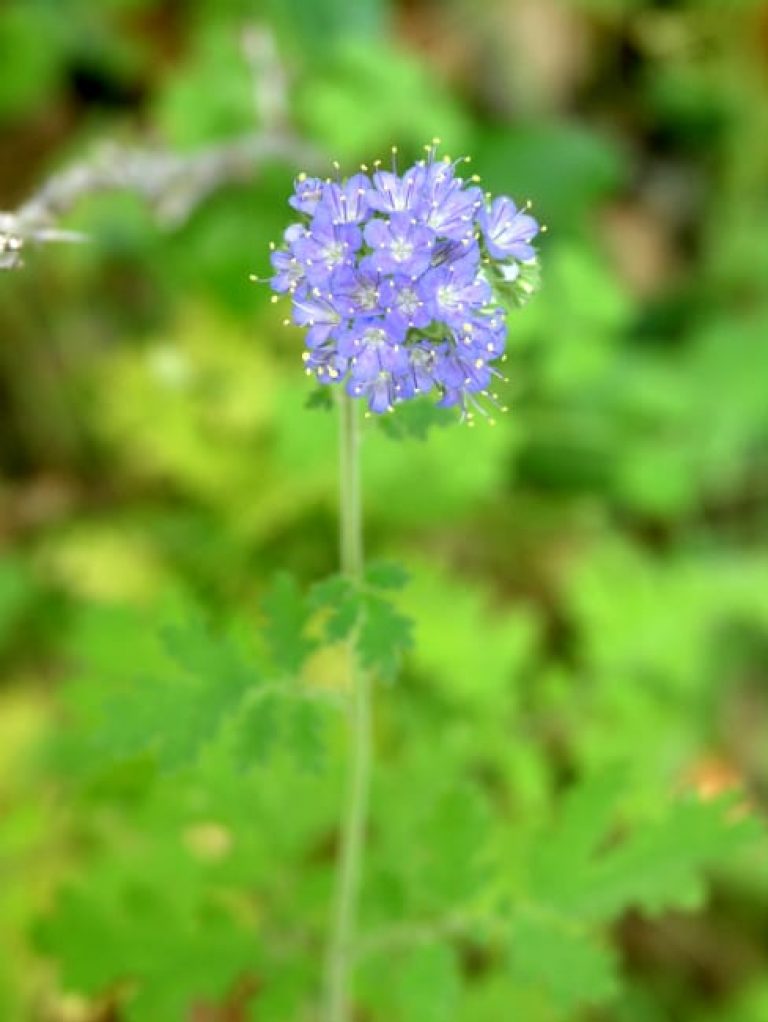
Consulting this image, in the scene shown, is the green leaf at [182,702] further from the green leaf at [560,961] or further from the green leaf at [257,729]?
the green leaf at [560,961]

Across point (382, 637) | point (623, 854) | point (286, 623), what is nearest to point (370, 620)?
point (382, 637)

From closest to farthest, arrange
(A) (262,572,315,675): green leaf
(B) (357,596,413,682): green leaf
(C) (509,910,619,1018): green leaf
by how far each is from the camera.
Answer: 1. (B) (357,596,413,682): green leaf
2. (A) (262,572,315,675): green leaf
3. (C) (509,910,619,1018): green leaf

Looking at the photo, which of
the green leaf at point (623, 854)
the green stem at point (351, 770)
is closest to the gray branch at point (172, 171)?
the green stem at point (351, 770)

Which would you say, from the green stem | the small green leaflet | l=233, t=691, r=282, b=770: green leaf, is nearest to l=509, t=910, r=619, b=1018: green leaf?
the green stem

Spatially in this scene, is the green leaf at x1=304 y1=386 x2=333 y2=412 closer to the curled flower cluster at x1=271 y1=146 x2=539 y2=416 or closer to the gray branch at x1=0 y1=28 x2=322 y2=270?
the curled flower cluster at x1=271 y1=146 x2=539 y2=416

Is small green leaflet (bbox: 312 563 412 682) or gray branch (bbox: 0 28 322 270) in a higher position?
gray branch (bbox: 0 28 322 270)

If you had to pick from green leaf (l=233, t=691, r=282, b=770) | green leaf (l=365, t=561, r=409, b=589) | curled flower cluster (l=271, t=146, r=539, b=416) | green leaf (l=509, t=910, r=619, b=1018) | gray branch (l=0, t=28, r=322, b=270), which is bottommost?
green leaf (l=509, t=910, r=619, b=1018)

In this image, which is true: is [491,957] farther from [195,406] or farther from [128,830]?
[195,406]

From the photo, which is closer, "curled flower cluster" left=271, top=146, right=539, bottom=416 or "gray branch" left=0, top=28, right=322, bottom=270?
"curled flower cluster" left=271, top=146, right=539, bottom=416
